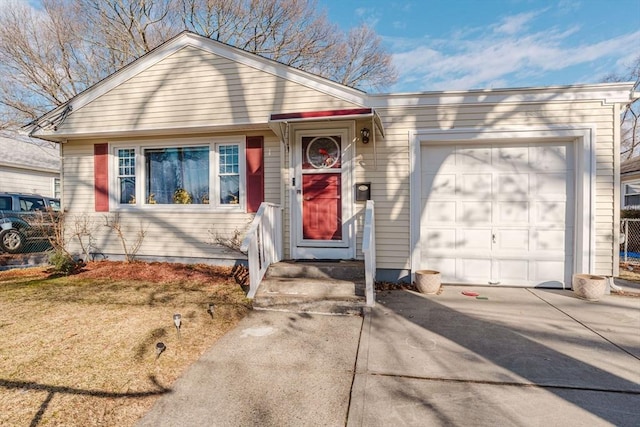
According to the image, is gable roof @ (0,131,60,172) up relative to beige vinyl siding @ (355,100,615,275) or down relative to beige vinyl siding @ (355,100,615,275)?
up

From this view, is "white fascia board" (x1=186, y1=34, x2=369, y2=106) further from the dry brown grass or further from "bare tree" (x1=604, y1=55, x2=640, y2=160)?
"bare tree" (x1=604, y1=55, x2=640, y2=160)

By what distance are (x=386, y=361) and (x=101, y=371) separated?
2.43 metres

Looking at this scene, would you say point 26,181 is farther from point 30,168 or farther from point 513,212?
point 513,212

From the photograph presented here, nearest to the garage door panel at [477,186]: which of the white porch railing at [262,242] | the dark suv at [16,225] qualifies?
the white porch railing at [262,242]

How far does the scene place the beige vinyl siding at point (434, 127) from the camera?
5.07m

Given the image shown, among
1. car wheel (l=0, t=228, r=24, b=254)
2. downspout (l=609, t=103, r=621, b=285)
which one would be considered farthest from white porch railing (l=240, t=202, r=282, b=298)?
car wheel (l=0, t=228, r=24, b=254)

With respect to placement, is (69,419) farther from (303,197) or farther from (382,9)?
(382,9)

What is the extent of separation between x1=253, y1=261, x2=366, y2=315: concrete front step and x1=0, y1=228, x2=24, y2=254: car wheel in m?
8.04

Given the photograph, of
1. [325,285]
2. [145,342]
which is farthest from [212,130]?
[145,342]

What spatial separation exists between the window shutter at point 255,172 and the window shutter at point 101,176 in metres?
3.10

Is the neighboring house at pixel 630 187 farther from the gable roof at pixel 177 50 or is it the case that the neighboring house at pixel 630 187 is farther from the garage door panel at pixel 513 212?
the gable roof at pixel 177 50

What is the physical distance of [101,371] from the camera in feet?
9.08

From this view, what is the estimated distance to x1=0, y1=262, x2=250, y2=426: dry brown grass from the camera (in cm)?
235

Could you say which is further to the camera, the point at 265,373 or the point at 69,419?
the point at 265,373
